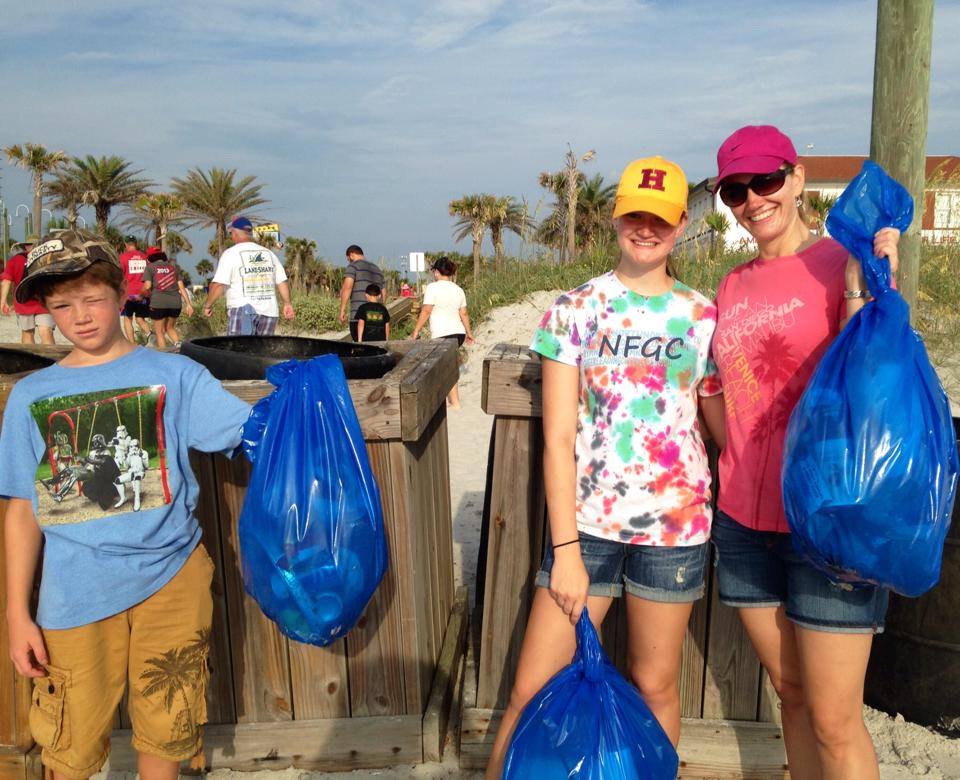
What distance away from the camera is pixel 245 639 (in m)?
2.43

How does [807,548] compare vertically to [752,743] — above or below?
above

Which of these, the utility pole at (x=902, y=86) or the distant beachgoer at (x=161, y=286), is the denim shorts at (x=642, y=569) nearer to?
the utility pole at (x=902, y=86)

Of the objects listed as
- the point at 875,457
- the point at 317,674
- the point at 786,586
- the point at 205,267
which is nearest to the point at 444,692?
the point at 317,674

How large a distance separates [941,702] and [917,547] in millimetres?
1543

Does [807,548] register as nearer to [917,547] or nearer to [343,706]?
[917,547]

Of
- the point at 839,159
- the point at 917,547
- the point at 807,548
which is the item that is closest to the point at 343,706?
the point at 807,548

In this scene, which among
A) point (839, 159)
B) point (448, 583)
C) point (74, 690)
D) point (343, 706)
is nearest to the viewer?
point (74, 690)

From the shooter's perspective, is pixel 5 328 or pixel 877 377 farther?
pixel 5 328

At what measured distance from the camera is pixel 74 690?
1807 millimetres

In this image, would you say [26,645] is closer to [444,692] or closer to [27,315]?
[444,692]

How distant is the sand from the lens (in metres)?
2.46

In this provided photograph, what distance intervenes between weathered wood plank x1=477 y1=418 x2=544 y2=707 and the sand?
1.15 ft

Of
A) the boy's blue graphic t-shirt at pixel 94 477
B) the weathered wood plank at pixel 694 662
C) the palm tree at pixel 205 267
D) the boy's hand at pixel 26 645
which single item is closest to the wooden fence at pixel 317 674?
the boy's blue graphic t-shirt at pixel 94 477

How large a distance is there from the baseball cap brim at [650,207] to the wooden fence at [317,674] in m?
0.84
